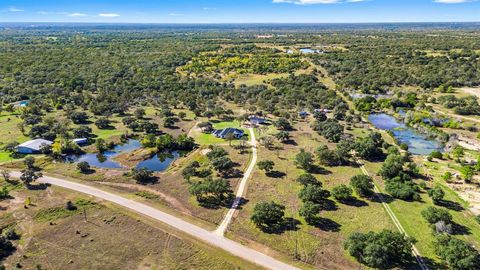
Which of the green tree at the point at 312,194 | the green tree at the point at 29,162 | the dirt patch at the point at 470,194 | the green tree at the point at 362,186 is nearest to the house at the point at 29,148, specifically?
the green tree at the point at 29,162

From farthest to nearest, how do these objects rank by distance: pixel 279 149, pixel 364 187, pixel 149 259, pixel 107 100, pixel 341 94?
1. pixel 341 94
2. pixel 107 100
3. pixel 279 149
4. pixel 364 187
5. pixel 149 259

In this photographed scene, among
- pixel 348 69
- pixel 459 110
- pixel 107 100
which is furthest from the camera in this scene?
pixel 348 69

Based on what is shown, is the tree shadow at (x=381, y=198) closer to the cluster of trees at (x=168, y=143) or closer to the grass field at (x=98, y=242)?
the grass field at (x=98, y=242)

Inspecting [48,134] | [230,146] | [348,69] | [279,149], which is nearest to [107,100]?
[48,134]

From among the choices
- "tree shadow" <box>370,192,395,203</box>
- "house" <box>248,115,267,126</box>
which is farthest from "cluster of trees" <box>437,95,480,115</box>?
"tree shadow" <box>370,192,395,203</box>

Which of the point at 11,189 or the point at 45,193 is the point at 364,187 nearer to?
the point at 45,193

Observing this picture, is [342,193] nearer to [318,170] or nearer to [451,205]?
[318,170]
